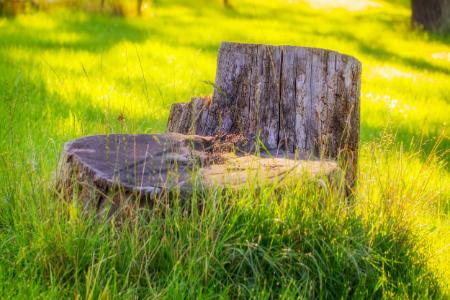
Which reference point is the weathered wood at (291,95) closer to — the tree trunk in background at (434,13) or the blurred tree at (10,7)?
the blurred tree at (10,7)

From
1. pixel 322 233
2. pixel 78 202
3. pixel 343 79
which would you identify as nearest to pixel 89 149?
pixel 78 202

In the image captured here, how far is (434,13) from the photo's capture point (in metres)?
17.0

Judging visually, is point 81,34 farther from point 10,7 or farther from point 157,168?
point 157,168

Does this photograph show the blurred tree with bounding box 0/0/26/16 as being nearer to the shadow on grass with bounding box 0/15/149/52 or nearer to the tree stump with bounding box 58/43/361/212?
the shadow on grass with bounding box 0/15/149/52

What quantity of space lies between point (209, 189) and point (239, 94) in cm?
122

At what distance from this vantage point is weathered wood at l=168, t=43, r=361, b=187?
4.53 metres

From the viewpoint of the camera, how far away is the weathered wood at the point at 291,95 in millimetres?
4531

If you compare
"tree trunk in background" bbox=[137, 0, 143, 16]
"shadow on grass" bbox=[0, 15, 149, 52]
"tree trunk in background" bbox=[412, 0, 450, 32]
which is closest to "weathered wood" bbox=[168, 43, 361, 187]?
"shadow on grass" bbox=[0, 15, 149, 52]

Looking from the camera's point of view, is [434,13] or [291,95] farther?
[434,13]

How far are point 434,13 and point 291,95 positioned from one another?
13.5 meters

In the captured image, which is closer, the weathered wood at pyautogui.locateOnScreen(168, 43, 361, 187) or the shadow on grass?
the weathered wood at pyautogui.locateOnScreen(168, 43, 361, 187)

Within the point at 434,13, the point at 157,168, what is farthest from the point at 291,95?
the point at 434,13

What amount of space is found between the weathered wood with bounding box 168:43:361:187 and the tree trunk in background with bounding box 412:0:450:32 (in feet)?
43.0

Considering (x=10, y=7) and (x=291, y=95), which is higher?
(x=291, y=95)
